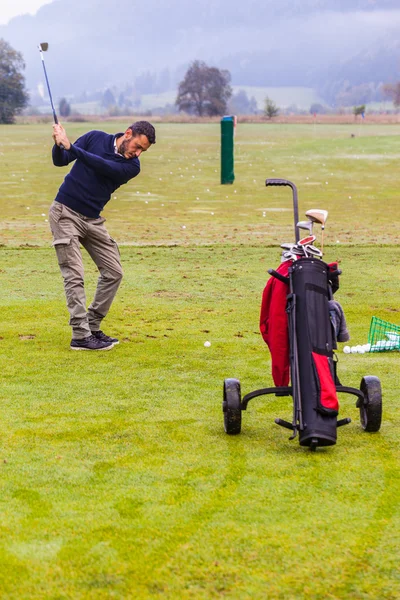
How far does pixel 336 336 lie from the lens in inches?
232

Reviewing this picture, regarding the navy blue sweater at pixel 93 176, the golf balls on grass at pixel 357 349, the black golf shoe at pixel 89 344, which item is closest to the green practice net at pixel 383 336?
the golf balls on grass at pixel 357 349

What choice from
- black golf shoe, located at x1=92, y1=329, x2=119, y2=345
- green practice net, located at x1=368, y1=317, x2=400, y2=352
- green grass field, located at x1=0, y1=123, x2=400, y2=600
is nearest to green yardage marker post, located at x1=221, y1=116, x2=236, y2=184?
green grass field, located at x1=0, y1=123, x2=400, y2=600

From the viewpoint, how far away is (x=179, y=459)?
548cm

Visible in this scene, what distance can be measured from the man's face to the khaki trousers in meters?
0.77

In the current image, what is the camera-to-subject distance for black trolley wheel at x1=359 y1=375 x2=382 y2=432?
5922 millimetres

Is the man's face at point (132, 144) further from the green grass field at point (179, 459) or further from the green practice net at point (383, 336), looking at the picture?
the green practice net at point (383, 336)

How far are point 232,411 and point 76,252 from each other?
330 centimetres

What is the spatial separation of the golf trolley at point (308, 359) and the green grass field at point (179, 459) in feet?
0.59

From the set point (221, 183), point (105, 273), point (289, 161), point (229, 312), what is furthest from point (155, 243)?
point (289, 161)

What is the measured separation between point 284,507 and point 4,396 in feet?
9.68

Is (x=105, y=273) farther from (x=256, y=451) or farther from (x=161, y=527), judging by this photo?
(x=161, y=527)

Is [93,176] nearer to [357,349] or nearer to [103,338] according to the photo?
[103,338]

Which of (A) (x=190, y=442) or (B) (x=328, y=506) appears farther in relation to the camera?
(A) (x=190, y=442)

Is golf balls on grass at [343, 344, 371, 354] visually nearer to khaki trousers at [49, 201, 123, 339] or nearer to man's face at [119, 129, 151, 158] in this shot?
khaki trousers at [49, 201, 123, 339]
